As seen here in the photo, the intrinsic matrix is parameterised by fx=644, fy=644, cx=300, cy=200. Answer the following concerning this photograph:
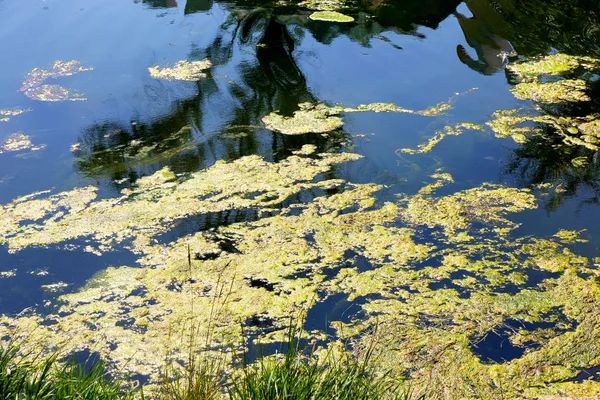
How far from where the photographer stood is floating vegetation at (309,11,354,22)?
6.50 metres

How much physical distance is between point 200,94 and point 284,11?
2033 millimetres

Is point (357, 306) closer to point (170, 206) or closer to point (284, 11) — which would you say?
point (170, 206)

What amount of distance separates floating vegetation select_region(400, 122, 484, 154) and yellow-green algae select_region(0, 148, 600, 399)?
35cm

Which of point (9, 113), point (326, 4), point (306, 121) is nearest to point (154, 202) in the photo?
point (306, 121)

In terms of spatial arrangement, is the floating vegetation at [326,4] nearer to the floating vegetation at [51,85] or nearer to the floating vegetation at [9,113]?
the floating vegetation at [51,85]

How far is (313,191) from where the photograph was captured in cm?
389

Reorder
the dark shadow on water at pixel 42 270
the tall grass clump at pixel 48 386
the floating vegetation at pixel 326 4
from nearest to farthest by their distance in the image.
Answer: the tall grass clump at pixel 48 386 → the dark shadow on water at pixel 42 270 → the floating vegetation at pixel 326 4

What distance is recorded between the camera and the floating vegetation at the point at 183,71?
539cm

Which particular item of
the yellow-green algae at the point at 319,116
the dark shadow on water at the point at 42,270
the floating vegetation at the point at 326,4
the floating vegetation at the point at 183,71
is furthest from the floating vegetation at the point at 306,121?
the floating vegetation at the point at 326,4

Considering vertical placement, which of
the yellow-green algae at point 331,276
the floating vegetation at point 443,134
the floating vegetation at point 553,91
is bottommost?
the yellow-green algae at point 331,276

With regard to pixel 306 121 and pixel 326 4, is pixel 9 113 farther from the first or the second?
pixel 326 4

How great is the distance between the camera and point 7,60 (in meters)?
5.89

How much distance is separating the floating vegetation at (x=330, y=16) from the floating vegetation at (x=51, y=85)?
90.4 inches

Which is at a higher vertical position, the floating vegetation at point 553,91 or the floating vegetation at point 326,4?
the floating vegetation at point 326,4
